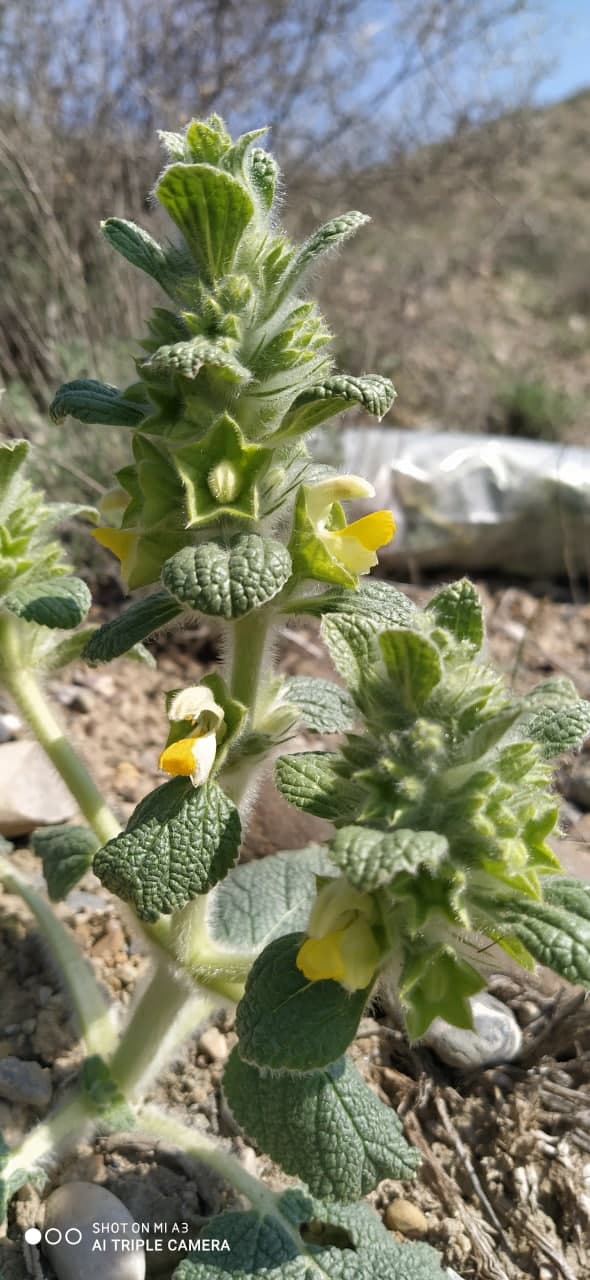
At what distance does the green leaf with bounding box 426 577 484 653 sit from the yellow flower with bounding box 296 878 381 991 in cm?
42

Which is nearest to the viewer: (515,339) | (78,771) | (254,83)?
(78,771)

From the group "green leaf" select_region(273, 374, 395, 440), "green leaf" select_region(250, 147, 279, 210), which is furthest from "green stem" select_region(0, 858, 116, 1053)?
"green leaf" select_region(250, 147, 279, 210)

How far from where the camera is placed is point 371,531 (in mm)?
1581

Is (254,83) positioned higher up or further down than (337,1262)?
higher up

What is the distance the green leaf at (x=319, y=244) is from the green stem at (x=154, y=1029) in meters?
1.31

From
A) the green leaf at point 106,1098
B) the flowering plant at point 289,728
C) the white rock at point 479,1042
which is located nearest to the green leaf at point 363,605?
the flowering plant at point 289,728

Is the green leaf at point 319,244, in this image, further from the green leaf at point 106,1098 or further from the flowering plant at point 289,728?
the green leaf at point 106,1098

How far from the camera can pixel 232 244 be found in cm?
138

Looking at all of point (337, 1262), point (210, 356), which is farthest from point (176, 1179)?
point (210, 356)

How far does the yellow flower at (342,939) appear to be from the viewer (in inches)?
49.5

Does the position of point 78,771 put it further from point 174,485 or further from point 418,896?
point 418,896

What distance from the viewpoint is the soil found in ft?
6.60

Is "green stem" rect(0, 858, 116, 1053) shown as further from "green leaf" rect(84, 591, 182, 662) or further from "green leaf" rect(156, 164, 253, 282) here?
"green leaf" rect(156, 164, 253, 282)

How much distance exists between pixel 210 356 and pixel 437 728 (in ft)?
1.89
